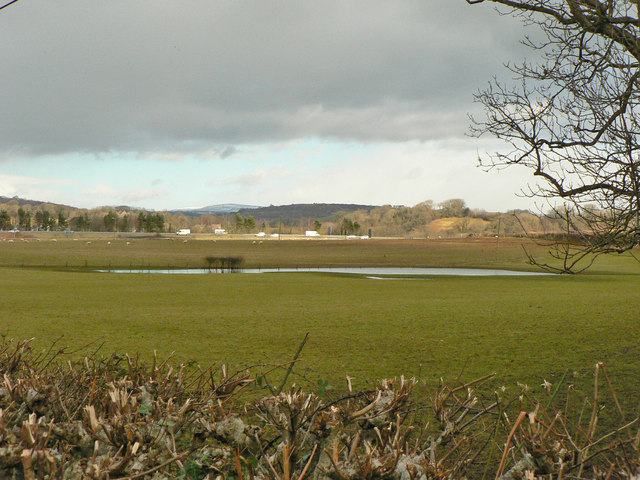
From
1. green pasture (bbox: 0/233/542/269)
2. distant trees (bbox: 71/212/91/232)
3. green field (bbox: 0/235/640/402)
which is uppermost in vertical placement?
distant trees (bbox: 71/212/91/232)

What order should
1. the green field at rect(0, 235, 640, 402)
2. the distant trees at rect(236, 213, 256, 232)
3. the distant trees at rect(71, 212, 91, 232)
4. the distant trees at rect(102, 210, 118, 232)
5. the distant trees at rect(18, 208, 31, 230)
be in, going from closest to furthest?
1. the green field at rect(0, 235, 640, 402)
2. the distant trees at rect(18, 208, 31, 230)
3. the distant trees at rect(71, 212, 91, 232)
4. the distant trees at rect(236, 213, 256, 232)
5. the distant trees at rect(102, 210, 118, 232)

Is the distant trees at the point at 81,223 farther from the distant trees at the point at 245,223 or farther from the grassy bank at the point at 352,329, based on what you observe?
the grassy bank at the point at 352,329

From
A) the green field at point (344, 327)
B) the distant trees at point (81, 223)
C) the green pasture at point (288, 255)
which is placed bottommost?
the green pasture at point (288, 255)

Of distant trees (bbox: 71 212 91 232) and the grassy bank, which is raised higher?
distant trees (bbox: 71 212 91 232)

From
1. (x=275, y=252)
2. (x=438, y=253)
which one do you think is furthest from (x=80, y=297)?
(x=438, y=253)

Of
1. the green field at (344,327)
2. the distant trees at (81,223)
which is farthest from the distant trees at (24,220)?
the green field at (344,327)

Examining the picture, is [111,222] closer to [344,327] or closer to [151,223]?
[151,223]

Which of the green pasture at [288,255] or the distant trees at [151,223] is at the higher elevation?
the distant trees at [151,223]

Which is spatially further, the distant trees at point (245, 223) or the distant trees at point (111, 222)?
the distant trees at point (111, 222)

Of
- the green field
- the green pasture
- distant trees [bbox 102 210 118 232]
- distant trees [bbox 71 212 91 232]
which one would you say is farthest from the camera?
distant trees [bbox 102 210 118 232]

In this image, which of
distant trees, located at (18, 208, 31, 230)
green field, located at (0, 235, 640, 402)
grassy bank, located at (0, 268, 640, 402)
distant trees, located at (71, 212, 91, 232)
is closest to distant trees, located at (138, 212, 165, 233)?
distant trees, located at (71, 212, 91, 232)

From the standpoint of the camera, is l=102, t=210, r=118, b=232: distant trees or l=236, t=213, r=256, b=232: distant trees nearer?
l=236, t=213, r=256, b=232: distant trees

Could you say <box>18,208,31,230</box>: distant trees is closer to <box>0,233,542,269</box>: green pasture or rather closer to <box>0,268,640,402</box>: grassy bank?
<box>0,233,542,269</box>: green pasture

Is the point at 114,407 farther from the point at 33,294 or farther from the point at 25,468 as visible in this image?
the point at 33,294
